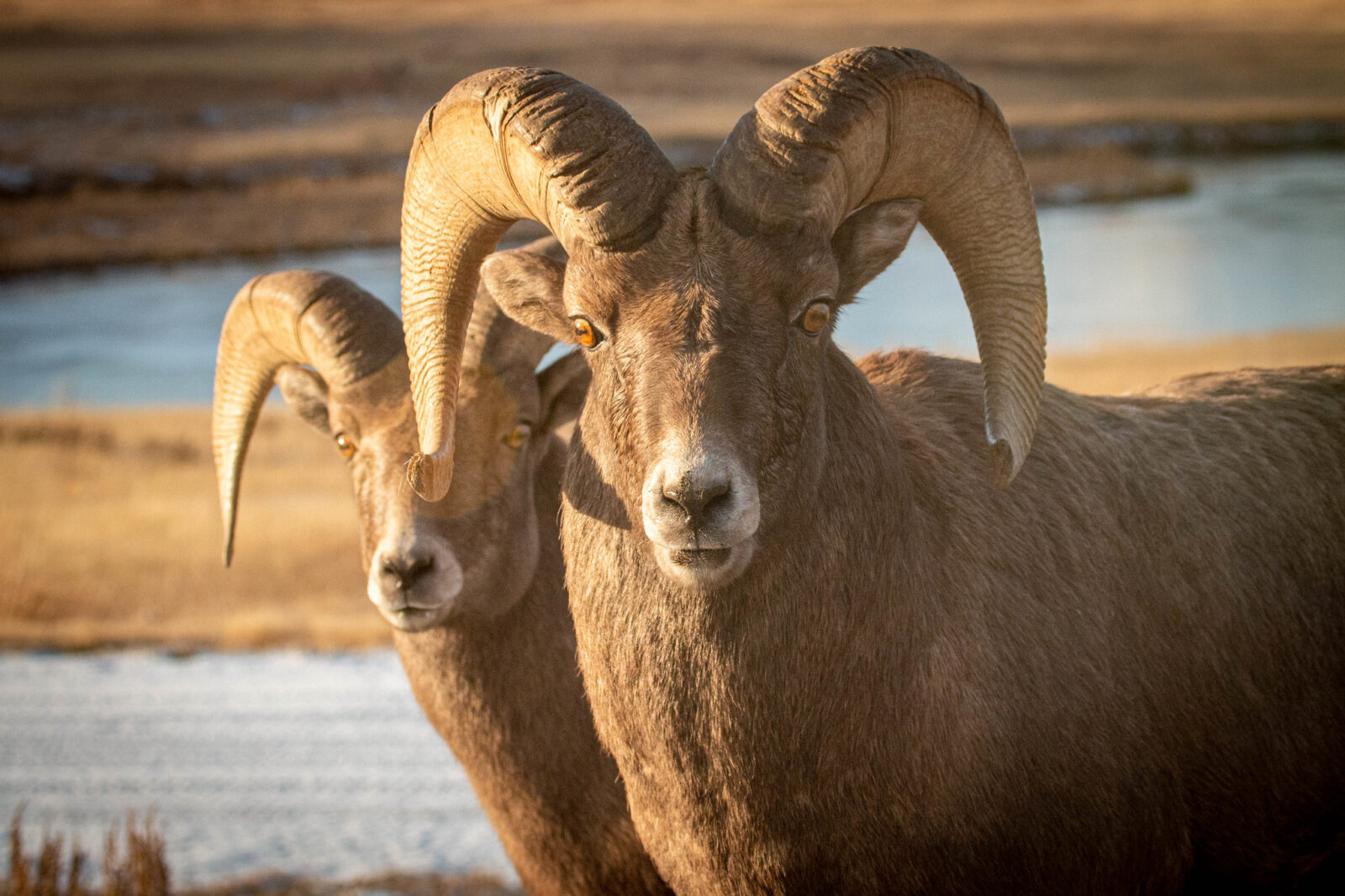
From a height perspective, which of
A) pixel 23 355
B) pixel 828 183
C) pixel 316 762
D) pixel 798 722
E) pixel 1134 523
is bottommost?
pixel 23 355

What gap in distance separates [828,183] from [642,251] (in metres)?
0.52

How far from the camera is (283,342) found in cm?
479

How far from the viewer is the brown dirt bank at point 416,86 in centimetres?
1758

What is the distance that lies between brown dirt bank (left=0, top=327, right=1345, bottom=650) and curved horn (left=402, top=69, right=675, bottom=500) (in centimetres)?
912

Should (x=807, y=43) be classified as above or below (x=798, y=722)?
above

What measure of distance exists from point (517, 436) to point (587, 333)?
1.36 metres

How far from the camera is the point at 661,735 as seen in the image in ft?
10.3

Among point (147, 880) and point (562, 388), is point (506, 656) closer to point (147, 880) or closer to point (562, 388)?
point (562, 388)

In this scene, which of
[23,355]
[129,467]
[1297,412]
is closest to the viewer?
[1297,412]

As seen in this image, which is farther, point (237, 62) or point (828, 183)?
point (237, 62)

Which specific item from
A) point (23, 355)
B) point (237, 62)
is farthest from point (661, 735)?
point (23, 355)

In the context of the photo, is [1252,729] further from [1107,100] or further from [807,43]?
[1107,100]

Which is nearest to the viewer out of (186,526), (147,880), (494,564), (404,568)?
(404,568)

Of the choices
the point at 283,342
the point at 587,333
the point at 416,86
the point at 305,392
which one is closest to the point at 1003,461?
the point at 587,333
